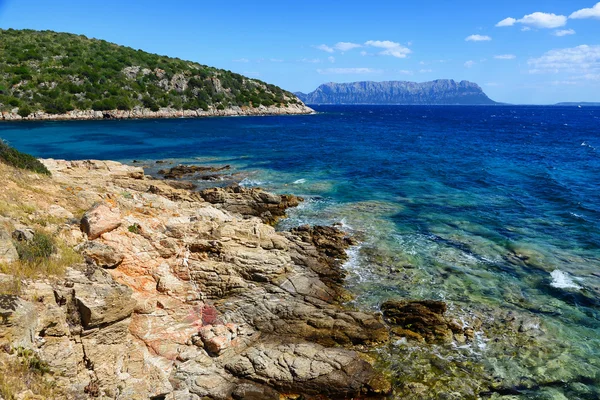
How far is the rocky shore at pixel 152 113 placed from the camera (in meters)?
86.3

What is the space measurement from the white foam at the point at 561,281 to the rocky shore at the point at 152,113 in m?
102

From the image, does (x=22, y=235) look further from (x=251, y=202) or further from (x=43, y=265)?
(x=251, y=202)

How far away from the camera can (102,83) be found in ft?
338

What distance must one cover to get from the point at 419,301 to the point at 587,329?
7175mm

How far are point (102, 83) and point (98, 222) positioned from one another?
345 feet

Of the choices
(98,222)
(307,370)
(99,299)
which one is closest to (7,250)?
(99,299)

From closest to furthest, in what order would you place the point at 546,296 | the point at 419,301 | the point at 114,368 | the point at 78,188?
the point at 114,368 → the point at 419,301 → the point at 546,296 → the point at 78,188

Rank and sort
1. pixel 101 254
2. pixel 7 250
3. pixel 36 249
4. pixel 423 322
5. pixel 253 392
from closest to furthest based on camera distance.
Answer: pixel 7 250
pixel 253 392
pixel 36 249
pixel 101 254
pixel 423 322

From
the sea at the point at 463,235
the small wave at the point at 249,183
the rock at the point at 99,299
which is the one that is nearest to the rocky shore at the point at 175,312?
the rock at the point at 99,299

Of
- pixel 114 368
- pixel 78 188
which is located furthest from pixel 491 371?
pixel 78 188

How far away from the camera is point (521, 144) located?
7312cm

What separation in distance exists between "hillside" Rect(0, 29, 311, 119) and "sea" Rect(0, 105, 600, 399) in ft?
103

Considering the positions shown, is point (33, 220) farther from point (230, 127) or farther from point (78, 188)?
point (230, 127)

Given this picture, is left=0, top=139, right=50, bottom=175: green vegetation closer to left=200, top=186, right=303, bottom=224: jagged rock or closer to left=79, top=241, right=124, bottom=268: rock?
left=79, top=241, right=124, bottom=268: rock
